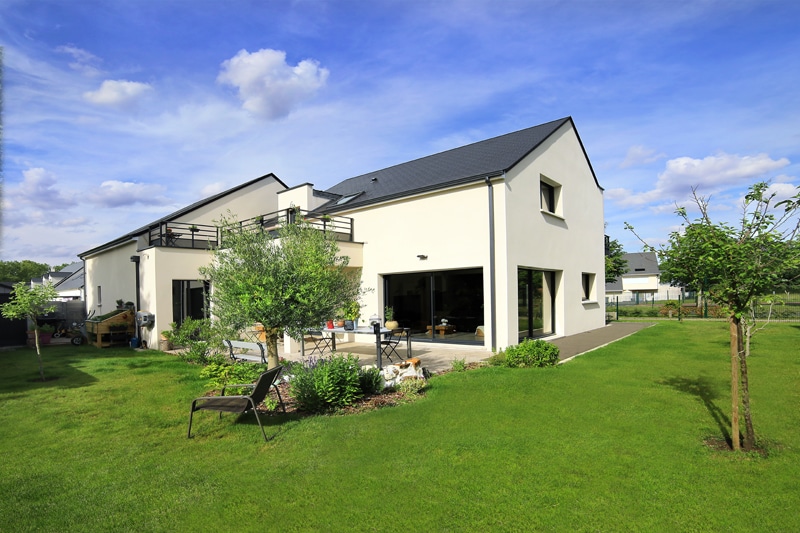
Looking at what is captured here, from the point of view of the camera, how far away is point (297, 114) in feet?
44.1

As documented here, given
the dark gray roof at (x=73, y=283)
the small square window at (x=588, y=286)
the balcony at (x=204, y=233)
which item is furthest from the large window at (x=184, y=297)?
the dark gray roof at (x=73, y=283)

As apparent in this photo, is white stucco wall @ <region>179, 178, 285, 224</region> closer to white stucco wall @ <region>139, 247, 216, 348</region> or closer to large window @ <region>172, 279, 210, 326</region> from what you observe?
large window @ <region>172, 279, 210, 326</region>

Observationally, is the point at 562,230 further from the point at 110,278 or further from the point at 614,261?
the point at 110,278

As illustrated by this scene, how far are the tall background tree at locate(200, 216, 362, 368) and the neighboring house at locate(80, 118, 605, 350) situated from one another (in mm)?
5370

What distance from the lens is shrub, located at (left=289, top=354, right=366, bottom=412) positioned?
6.18 m

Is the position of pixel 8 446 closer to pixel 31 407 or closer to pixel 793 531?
pixel 31 407

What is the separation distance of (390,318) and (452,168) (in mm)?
5606

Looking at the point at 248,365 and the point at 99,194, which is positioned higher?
the point at 99,194

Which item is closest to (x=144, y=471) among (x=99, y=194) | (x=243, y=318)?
(x=243, y=318)

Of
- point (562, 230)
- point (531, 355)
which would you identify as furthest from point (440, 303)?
point (562, 230)

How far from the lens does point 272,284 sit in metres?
6.74

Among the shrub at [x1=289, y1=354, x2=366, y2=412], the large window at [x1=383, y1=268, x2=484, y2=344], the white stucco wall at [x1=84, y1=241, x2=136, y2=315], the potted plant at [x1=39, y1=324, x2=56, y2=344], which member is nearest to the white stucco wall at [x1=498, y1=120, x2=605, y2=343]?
the large window at [x1=383, y1=268, x2=484, y2=344]

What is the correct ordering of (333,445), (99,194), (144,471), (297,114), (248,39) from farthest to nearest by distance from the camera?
(99,194) < (297,114) < (248,39) < (333,445) < (144,471)

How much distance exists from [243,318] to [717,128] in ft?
40.8
